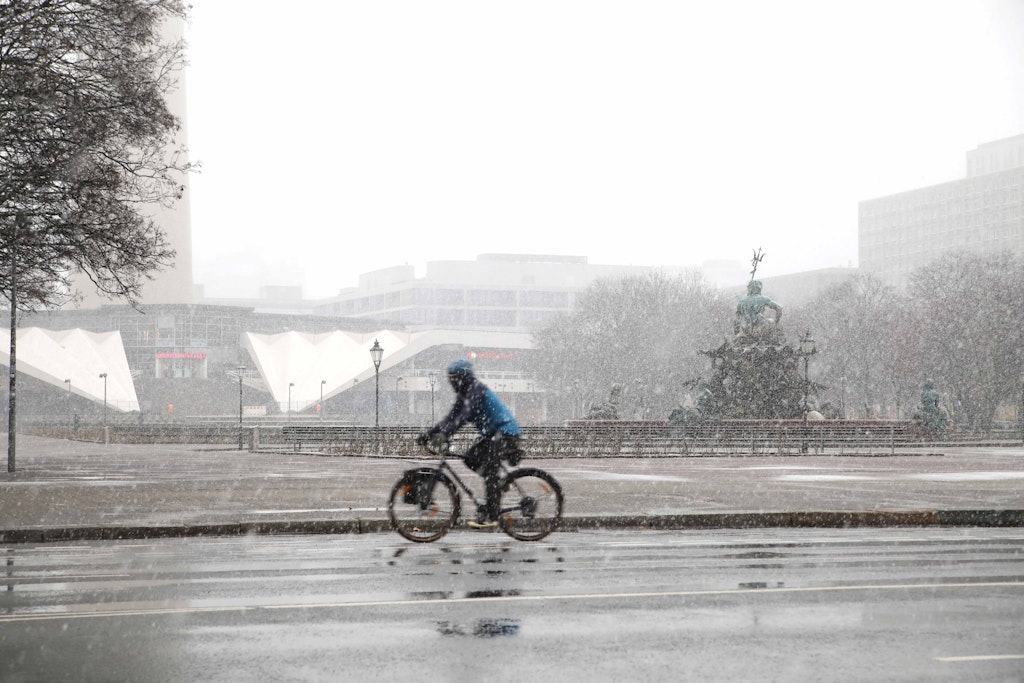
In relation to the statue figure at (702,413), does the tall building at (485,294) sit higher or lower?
higher

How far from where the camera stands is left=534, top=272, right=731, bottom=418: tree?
75.6 meters

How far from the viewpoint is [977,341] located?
6216 cm

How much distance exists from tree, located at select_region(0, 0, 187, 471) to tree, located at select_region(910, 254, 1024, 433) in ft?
167

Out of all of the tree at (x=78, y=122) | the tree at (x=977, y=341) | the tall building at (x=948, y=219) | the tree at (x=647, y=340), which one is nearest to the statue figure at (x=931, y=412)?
the tree at (x=977, y=341)

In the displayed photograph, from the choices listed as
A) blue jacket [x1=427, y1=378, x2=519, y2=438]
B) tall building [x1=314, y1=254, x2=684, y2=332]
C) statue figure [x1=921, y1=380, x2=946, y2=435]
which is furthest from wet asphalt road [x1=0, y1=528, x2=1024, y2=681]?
tall building [x1=314, y1=254, x2=684, y2=332]

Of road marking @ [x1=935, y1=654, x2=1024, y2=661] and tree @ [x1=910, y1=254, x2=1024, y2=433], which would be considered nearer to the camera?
road marking @ [x1=935, y1=654, x2=1024, y2=661]

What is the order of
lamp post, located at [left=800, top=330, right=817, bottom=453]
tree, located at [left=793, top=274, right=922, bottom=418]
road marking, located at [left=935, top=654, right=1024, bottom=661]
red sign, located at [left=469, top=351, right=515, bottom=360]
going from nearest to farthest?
road marking, located at [left=935, top=654, right=1024, bottom=661]
lamp post, located at [left=800, top=330, right=817, bottom=453]
tree, located at [left=793, top=274, right=922, bottom=418]
red sign, located at [left=469, top=351, right=515, bottom=360]

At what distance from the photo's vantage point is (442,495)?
11.6 metres

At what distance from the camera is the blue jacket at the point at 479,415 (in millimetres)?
11062

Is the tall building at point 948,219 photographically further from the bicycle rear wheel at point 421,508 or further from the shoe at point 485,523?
the shoe at point 485,523

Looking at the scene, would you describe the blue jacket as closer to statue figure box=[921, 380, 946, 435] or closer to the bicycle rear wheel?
the bicycle rear wheel

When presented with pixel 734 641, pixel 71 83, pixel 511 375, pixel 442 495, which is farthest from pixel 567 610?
pixel 511 375

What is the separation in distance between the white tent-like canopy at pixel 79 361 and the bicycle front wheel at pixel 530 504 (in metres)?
95.2

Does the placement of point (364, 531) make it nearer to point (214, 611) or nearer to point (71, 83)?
point (214, 611)
